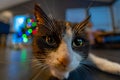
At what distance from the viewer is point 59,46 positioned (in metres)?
0.54

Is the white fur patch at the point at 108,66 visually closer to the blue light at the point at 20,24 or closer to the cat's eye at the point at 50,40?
the cat's eye at the point at 50,40

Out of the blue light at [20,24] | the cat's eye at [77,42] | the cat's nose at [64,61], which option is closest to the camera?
the cat's nose at [64,61]

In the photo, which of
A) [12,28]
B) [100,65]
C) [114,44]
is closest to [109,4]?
[114,44]

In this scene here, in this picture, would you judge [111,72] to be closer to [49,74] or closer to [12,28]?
[49,74]

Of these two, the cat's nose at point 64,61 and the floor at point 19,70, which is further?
the floor at point 19,70

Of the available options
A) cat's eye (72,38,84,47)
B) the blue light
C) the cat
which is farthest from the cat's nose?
the blue light

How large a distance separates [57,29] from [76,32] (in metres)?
0.09

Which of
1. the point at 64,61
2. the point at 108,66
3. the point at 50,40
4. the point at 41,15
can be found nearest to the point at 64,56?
the point at 64,61

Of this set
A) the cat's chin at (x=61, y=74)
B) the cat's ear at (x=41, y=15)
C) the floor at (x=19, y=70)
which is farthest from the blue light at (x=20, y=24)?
the cat's chin at (x=61, y=74)

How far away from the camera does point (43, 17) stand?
619 millimetres

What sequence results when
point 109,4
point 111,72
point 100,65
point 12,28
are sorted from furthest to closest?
point 109,4, point 12,28, point 100,65, point 111,72

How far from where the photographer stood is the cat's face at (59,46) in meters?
0.50

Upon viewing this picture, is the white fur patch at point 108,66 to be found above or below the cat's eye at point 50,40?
below

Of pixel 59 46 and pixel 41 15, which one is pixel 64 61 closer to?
pixel 59 46
